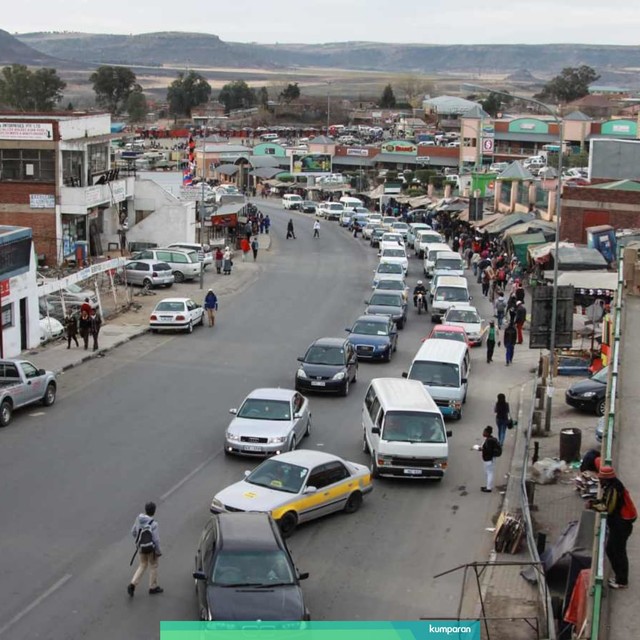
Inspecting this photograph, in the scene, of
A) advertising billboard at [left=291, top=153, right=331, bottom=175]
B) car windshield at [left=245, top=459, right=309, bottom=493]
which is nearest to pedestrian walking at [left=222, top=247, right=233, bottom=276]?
car windshield at [left=245, top=459, right=309, bottom=493]

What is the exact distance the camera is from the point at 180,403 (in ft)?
91.0

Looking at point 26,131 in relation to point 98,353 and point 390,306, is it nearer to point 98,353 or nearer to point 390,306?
point 390,306

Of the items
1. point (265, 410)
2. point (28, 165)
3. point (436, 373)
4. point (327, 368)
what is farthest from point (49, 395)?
point (28, 165)

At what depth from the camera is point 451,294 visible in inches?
1673

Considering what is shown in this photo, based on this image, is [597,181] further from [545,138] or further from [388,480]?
[545,138]

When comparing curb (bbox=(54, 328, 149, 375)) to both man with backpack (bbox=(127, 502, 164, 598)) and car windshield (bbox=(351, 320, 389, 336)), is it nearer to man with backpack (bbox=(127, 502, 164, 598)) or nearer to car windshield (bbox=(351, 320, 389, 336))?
car windshield (bbox=(351, 320, 389, 336))

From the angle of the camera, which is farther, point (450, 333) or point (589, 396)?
point (450, 333)

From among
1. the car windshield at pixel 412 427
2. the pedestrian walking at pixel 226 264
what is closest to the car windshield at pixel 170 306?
the pedestrian walking at pixel 226 264

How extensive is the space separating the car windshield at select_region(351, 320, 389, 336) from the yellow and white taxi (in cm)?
1435

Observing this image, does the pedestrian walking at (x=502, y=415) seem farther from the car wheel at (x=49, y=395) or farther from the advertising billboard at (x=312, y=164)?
the advertising billboard at (x=312, y=164)

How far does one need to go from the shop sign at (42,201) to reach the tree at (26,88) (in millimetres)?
117032

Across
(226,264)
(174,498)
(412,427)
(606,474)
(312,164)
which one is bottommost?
(312,164)

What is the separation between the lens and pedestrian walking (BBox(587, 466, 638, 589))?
40.5 feet

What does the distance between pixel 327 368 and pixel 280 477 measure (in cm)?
1028
